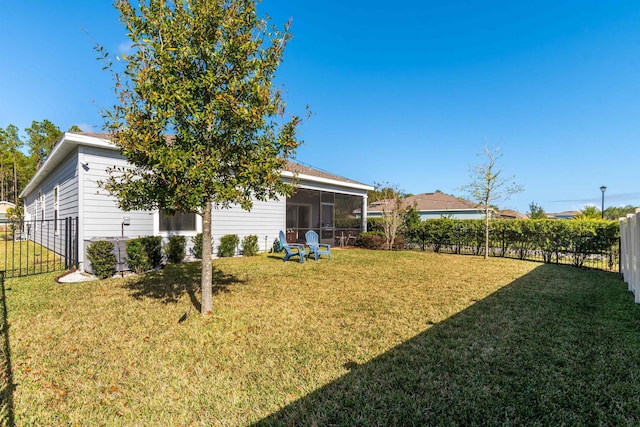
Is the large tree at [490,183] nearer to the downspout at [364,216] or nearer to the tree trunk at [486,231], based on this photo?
the tree trunk at [486,231]

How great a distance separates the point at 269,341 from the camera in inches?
134

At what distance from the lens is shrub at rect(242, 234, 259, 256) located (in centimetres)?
1066

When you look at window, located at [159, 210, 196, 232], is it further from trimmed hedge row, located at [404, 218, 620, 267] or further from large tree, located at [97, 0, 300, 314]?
trimmed hedge row, located at [404, 218, 620, 267]

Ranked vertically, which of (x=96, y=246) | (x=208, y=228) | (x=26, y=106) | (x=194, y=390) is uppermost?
(x=26, y=106)

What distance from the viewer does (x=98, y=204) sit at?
297 inches

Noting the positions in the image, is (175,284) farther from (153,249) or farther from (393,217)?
(393,217)

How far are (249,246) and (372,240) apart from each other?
20.4ft

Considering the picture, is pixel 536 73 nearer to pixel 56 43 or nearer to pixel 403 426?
pixel 403 426

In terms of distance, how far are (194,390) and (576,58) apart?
1494 cm

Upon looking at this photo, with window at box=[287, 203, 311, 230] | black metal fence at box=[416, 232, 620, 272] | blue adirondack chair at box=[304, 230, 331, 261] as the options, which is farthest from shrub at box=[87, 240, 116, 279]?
black metal fence at box=[416, 232, 620, 272]

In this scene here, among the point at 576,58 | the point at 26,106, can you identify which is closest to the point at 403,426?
the point at 576,58

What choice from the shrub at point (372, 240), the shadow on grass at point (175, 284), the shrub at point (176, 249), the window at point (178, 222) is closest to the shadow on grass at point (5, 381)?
the shadow on grass at point (175, 284)

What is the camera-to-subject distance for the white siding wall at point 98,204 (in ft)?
24.0

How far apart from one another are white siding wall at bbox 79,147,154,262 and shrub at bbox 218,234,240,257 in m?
2.67
